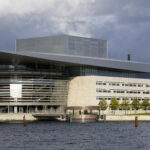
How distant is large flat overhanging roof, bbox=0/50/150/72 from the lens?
77562 millimetres

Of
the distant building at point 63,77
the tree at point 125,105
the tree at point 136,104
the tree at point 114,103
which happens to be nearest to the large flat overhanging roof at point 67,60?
the distant building at point 63,77

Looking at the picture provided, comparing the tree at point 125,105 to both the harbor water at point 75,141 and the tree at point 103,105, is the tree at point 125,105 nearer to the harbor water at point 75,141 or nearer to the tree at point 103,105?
the tree at point 103,105

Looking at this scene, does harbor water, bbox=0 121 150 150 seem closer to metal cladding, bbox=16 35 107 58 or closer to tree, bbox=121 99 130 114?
tree, bbox=121 99 130 114

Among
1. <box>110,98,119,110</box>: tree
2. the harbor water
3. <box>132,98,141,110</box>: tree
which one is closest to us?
the harbor water

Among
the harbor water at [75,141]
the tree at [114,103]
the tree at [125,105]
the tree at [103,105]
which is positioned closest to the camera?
the harbor water at [75,141]

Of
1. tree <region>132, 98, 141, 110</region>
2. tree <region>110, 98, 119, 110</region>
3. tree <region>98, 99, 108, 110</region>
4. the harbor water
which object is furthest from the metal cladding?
the harbor water

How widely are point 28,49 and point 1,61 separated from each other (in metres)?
14.9

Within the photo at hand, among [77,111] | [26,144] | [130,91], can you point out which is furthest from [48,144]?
[130,91]

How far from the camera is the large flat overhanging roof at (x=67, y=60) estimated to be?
77.6m

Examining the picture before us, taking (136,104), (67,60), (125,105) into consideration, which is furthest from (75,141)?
(136,104)

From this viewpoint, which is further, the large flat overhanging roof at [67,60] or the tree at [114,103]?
the tree at [114,103]

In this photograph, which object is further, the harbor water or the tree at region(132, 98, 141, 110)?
the tree at region(132, 98, 141, 110)

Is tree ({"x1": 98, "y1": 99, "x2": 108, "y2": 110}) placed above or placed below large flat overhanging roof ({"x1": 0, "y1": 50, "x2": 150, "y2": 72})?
below

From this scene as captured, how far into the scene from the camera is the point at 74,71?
9025 cm
